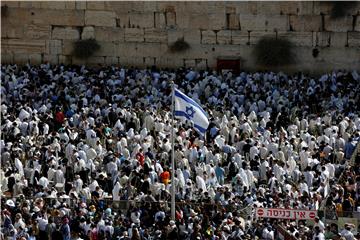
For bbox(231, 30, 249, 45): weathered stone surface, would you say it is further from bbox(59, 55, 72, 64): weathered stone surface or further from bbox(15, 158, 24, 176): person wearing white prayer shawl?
bbox(15, 158, 24, 176): person wearing white prayer shawl

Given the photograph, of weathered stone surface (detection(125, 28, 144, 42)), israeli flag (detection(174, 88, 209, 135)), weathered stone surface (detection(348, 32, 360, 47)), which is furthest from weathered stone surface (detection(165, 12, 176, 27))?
israeli flag (detection(174, 88, 209, 135))

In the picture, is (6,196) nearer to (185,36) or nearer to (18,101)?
(18,101)

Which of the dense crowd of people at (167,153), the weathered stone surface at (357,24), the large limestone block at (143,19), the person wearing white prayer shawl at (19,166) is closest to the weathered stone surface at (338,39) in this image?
the weathered stone surface at (357,24)

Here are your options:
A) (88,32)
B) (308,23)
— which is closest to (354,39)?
(308,23)

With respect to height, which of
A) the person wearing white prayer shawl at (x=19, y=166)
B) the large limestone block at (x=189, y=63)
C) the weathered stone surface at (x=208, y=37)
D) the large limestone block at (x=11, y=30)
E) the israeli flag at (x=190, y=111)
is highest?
the large limestone block at (x=11, y=30)

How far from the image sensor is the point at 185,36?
4597cm

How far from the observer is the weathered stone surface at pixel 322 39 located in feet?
148

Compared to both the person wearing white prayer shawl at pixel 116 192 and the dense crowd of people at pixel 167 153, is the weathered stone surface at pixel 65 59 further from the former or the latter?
the person wearing white prayer shawl at pixel 116 192

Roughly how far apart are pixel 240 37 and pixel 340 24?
3.27 m

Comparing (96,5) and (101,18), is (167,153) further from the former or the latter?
(96,5)

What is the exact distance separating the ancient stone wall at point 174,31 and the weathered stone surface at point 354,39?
0.11ft

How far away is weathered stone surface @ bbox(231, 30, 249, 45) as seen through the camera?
4569 cm

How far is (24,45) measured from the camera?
46969 millimetres

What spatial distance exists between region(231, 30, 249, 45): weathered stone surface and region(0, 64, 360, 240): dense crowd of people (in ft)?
4.56
